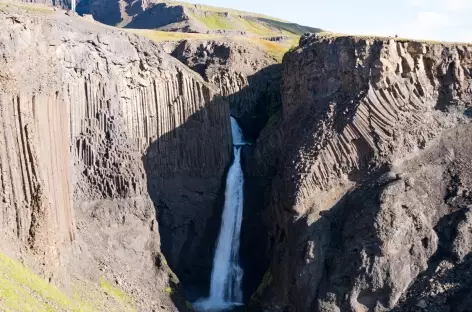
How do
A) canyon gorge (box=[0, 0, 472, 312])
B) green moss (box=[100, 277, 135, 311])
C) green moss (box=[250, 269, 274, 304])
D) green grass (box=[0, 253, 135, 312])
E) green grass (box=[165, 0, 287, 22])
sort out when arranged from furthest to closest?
green grass (box=[165, 0, 287, 22]), green moss (box=[250, 269, 274, 304]), green moss (box=[100, 277, 135, 311]), canyon gorge (box=[0, 0, 472, 312]), green grass (box=[0, 253, 135, 312])

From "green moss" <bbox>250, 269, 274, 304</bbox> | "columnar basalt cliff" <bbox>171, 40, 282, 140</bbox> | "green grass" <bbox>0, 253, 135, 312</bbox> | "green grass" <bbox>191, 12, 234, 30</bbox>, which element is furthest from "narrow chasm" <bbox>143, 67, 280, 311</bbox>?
"green grass" <bbox>191, 12, 234, 30</bbox>

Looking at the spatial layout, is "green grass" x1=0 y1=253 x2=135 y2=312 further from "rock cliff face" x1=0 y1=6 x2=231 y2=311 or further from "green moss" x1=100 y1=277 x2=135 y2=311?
"rock cliff face" x1=0 y1=6 x2=231 y2=311

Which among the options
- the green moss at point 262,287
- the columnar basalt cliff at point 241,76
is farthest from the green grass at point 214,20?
the green moss at point 262,287

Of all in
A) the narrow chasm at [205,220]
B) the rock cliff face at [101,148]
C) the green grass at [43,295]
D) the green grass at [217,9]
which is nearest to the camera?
the green grass at [43,295]

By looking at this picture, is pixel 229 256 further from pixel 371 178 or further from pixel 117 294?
pixel 371 178

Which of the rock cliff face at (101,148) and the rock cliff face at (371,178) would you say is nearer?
the rock cliff face at (101,148)

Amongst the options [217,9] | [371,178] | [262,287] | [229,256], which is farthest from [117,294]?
[217,9]

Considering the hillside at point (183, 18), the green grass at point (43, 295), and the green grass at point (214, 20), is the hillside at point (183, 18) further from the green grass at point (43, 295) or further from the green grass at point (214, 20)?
the green grass at point (43, 295)

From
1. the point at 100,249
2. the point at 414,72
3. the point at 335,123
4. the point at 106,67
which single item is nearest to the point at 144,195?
the point at 100,249
